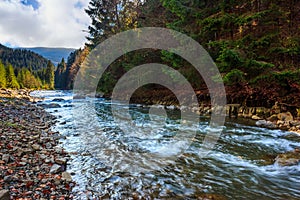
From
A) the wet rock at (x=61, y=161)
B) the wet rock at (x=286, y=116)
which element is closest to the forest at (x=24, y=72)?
the wet rock at (x=61, y=161)

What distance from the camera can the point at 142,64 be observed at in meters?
17.6

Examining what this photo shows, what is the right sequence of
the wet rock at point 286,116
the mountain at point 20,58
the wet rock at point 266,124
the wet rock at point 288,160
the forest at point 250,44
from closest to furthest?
the wet rock at point 288,160
the wet rock at point 266,124
the wet rock at point 286,116
the forest at point 250,44
the mountain at point 20,58

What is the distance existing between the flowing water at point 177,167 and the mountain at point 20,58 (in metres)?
143

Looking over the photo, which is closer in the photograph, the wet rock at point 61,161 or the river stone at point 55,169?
the river stone at point 55,169

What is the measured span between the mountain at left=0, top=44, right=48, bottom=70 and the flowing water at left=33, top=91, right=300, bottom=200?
468ft

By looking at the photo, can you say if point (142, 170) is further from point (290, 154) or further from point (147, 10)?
point (147, 10)

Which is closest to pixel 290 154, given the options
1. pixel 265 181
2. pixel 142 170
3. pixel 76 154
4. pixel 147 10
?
pixel 265 181

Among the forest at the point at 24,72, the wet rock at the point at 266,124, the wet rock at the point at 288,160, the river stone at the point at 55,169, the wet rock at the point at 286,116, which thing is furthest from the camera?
the forest at the point at 24,72

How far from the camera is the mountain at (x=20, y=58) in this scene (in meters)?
127

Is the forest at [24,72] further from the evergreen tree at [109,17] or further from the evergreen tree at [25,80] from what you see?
the evergreen tree at [109,17]

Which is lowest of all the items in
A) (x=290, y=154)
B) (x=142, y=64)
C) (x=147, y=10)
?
(x=290, y=154)

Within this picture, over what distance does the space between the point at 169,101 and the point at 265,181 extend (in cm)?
1133

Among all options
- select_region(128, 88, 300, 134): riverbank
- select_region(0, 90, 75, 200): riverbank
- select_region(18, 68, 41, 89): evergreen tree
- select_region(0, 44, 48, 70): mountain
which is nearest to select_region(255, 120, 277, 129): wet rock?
select_region(128, 88, 300, 134): riverbank

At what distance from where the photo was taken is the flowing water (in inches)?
115
